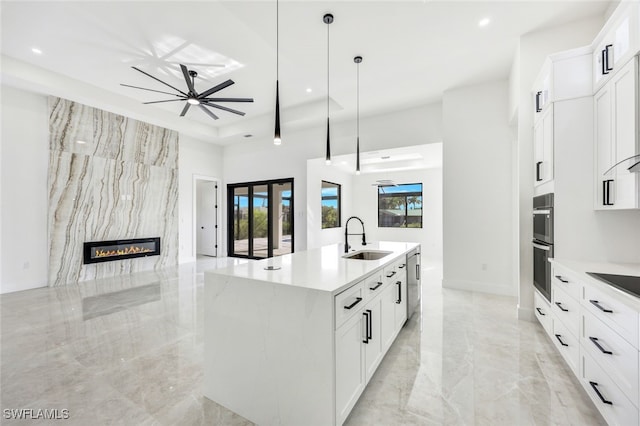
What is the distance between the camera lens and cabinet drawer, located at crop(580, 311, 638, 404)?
4.23ft

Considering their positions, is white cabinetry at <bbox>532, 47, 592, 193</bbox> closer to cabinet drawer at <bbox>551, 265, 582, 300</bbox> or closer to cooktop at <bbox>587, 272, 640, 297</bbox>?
cabinet drawer at <bbox>551, 265, 582, 300</bbox>

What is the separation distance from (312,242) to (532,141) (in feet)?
15.9

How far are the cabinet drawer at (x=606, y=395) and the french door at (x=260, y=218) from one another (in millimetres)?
5795

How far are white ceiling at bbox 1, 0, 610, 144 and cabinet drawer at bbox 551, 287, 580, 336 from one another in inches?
115

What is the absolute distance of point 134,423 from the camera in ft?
5.41

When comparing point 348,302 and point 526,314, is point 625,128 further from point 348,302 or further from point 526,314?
point 348,302

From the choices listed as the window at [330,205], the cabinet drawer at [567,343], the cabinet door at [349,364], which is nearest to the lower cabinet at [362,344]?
the cabinet door at [349,364]

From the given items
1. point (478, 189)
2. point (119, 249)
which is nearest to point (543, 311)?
point (478, 189)

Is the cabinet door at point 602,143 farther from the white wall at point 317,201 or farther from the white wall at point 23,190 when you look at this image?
the white wall at point 23,190

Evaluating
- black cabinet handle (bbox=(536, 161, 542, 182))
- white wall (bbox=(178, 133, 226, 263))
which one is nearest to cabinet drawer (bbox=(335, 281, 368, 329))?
black cabinet handle (bbox=(536, 161, 542, 182))

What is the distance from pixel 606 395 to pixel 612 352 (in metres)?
0.27

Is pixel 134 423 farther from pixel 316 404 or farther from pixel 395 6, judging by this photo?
pixel 395 6

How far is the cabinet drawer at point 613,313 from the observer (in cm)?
129

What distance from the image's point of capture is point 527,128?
10.6 feet
